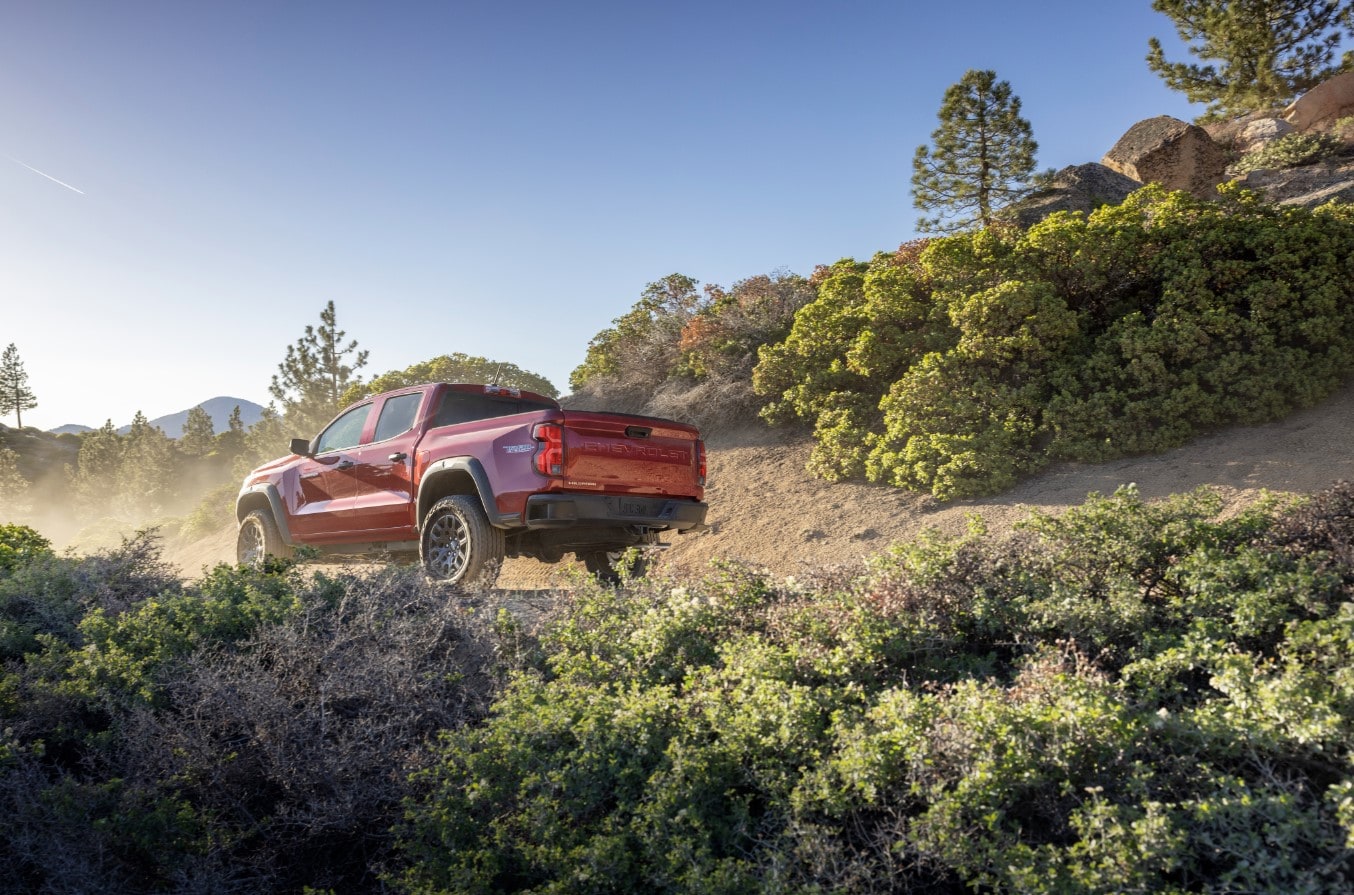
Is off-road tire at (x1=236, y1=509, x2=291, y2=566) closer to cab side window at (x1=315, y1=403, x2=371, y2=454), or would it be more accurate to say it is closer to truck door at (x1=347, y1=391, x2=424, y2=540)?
cab side window at (x1=315, y1=403, x2=371, y2=454)

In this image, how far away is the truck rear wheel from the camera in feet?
22.3

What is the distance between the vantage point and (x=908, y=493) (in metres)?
9.41

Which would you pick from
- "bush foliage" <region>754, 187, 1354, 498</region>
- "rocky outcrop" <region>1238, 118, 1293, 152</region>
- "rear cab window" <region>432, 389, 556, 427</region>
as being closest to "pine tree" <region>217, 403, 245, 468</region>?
"rear cab window" <region>432, 389, 556, 427</region>

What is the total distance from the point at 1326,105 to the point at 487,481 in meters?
22.7

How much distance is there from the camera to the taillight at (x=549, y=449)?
6.50 m

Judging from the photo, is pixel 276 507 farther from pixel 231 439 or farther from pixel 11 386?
pixel 11 386

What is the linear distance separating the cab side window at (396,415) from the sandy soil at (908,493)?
6.91 feet

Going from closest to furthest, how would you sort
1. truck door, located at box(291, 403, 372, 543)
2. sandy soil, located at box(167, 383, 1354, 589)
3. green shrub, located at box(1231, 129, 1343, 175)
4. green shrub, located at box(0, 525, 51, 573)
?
green shrub, located at box(0, 525, 51, 573) < sandy soil, located at box(167, 383, 1354, 589) < truck door, located at box(291, 403, 372, 543) < green shrub, located at box(1231, 129, 1343, 175)

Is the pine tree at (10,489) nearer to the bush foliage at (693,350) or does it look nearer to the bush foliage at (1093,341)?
the bush foliage at (693,350)

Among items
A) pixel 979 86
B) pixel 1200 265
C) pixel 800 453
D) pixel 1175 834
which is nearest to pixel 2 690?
pixel 1175 834

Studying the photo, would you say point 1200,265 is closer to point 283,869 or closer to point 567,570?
point 567,570

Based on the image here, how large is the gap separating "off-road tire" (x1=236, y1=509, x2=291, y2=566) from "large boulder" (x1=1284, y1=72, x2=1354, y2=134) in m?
22.6

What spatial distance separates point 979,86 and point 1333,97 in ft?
28.6

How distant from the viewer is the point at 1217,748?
7.88 feet
